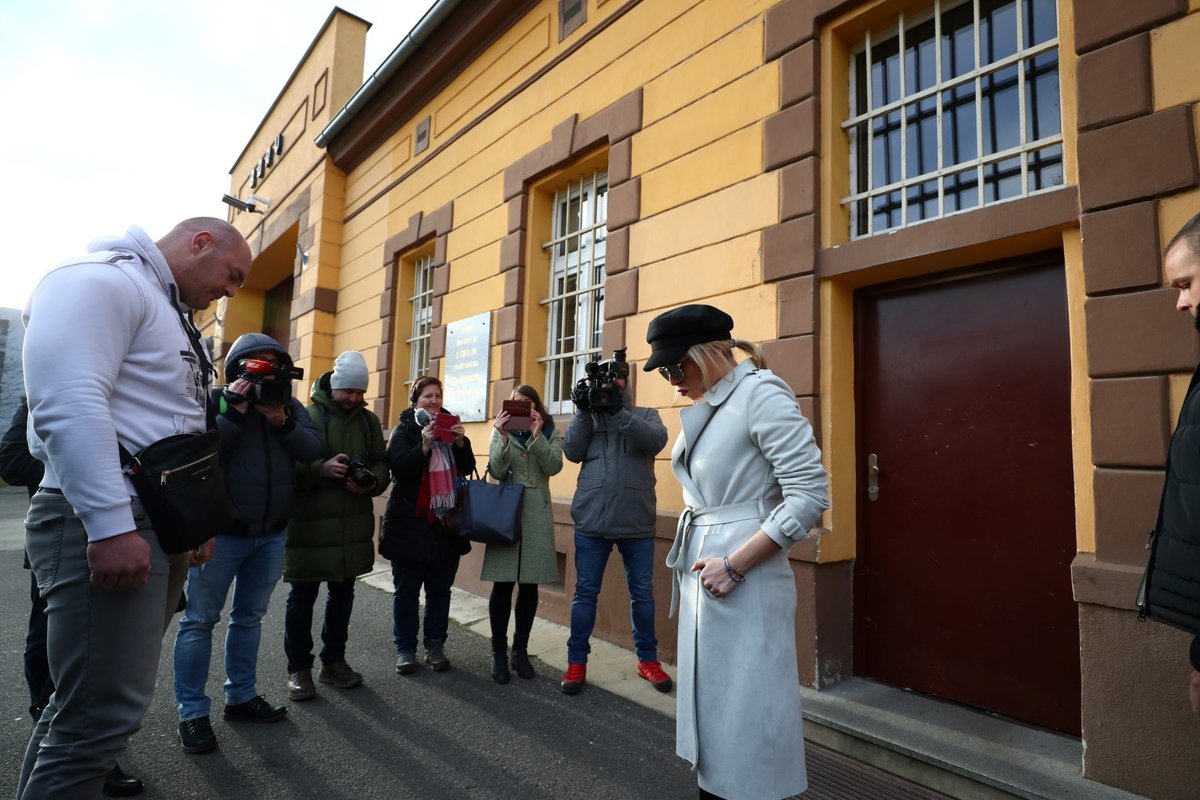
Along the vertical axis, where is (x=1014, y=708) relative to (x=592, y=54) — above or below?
below

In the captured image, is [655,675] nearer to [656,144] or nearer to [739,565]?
[739,565]

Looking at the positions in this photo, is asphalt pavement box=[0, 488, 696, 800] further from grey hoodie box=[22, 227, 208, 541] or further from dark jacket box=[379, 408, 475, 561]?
grey hoodie box=[22, 227, 208, 541]

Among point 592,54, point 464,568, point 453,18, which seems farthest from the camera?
point 453,18

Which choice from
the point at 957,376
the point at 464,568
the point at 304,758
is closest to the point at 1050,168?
the point at 957,376

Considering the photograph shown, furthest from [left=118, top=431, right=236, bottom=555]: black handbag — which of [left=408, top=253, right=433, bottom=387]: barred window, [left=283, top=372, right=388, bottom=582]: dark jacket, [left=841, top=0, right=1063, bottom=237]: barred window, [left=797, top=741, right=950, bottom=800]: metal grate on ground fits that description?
[left=408, top=253, right=433, bottom=387]: barred window

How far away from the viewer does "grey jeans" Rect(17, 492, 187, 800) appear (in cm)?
163

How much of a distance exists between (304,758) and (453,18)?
22.8 feet

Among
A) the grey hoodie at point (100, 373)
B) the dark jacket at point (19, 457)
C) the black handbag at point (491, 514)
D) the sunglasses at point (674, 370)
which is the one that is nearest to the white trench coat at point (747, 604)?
the sunglasses at point (674, 370)

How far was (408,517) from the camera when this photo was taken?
4102 millimetres

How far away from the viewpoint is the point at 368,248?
891 centimetres

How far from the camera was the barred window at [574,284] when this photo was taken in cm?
566

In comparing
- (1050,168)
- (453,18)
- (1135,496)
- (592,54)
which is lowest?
(1135,496)

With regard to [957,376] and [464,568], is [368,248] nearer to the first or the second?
[464,568]

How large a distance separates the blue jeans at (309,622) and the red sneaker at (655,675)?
1.72m
